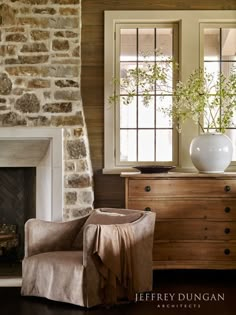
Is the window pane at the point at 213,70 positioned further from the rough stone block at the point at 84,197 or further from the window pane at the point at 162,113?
the rough stone block at the point at 84,197

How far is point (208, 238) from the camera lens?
4906 millimetres

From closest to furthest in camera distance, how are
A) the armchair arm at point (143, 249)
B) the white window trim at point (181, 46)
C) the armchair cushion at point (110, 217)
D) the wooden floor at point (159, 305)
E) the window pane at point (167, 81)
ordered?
the wooden floor at point (159, 305) < the armchair arm at point (143, 249) < the armchair cushion at point (110, 217) < the white window trim at point (181, 46) < the window pane at point (167, 81)

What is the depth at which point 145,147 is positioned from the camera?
557 cm

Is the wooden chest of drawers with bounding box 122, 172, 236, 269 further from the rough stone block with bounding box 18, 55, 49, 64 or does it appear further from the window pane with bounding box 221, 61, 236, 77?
the rough stone block with bounding box 18, 55, 49, 64

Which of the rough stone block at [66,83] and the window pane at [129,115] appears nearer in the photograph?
the rough stone block at [66,83]

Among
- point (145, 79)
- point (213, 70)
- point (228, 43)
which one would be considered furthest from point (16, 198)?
point (228, 43)

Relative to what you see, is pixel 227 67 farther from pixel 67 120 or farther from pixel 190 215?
pixel 67 120

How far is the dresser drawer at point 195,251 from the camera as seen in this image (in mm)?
4895

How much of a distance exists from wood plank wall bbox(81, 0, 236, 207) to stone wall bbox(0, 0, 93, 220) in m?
0.29

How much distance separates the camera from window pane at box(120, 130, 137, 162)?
18.2 ft

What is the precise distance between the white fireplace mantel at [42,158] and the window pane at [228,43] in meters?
1.91

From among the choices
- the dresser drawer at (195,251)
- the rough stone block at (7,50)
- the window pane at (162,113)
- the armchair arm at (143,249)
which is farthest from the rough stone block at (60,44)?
the dresser drawer at (195,251)

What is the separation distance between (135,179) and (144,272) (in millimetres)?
916

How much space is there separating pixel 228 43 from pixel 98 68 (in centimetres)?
138
